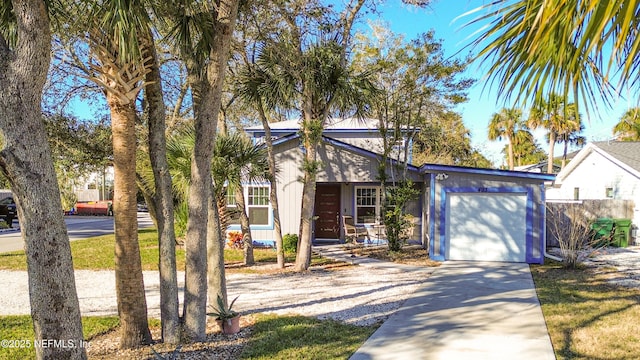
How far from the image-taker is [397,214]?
44.4 ft

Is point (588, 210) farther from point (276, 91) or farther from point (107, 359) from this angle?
point (107, 359)

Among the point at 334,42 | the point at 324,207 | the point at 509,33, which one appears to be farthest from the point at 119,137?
the point at 324,207

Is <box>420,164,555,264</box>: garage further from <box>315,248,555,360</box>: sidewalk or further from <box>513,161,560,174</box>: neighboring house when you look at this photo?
<box>513,161,560,174</box>: neighboring house

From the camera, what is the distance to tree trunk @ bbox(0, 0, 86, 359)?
3.34 m

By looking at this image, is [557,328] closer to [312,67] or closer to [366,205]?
[312,67]

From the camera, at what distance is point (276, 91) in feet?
34.2

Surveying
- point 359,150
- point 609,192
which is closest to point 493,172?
point 359,150

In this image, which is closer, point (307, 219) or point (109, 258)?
point (307, 219)

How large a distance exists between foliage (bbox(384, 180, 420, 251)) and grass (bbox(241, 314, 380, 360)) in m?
6.99

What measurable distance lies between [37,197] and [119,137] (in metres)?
2.35

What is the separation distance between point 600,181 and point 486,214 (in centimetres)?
1125

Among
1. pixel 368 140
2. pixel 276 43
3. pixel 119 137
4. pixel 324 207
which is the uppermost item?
pixel 276 43

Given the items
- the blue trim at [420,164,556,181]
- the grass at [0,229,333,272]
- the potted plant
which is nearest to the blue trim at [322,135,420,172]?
the blue trim at [420,164,556,181]

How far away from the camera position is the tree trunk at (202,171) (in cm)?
569
